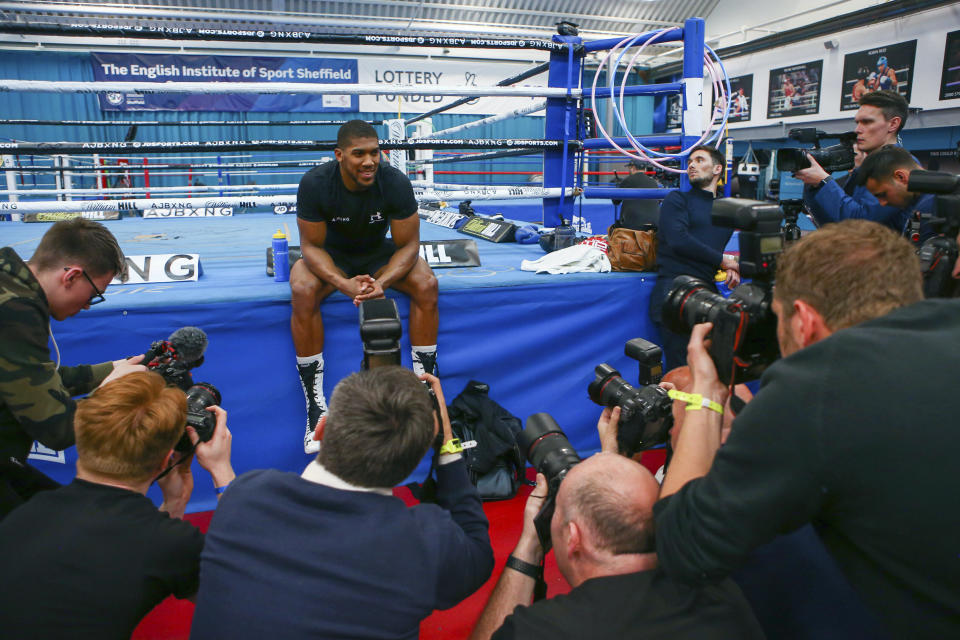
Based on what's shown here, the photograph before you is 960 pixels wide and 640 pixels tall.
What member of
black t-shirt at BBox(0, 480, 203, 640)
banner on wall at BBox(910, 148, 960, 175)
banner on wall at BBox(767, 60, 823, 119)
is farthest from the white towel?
banner on wall at BBox(767, 60, 823, 119)

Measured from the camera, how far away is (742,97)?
1149cm

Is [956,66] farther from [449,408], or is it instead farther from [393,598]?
[393,598]

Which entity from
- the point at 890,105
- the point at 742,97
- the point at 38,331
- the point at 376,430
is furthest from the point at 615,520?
the point at 742,97

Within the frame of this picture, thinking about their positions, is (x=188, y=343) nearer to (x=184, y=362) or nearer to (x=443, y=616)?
(x=184, y=362)

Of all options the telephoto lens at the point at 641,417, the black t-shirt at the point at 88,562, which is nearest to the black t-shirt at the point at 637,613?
the telephoto lens at the point at 641,417

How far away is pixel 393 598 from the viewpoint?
0.99 meters

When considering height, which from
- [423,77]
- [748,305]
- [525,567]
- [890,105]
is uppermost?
[423,77]

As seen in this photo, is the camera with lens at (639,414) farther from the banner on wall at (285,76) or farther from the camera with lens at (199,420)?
the banner on wall at (285,76)

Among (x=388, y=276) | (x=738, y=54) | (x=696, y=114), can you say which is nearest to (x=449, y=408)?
(x=388, y=276)

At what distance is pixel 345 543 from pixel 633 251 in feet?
7.44

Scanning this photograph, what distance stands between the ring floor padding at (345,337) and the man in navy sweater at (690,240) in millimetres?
124

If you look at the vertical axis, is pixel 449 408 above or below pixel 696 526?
below

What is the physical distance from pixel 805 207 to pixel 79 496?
315cm

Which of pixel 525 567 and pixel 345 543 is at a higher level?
pixel 345 543
